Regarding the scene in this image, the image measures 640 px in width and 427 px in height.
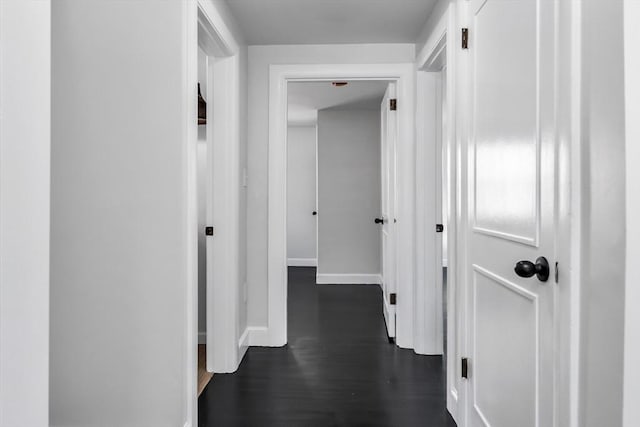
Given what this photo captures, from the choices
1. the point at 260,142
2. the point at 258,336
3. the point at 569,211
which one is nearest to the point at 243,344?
the point at 258,336

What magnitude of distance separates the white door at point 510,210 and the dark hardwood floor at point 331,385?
478mm

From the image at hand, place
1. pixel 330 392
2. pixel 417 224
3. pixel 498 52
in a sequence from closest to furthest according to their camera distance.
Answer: pixel 498 52, pixel 330 392, pixel 417 224

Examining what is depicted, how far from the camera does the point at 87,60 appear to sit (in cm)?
175

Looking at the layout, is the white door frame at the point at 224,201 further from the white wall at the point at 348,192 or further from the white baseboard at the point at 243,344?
the white wall at the point at 348,192

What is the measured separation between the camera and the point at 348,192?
548cm

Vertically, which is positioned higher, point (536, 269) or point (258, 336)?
point (536, 269)

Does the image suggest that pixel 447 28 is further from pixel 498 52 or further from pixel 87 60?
pixel 87 60

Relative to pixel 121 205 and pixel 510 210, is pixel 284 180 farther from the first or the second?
pixel 510 210

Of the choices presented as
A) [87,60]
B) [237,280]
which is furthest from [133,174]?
[237,280]

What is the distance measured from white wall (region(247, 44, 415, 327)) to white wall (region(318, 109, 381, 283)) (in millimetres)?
2322

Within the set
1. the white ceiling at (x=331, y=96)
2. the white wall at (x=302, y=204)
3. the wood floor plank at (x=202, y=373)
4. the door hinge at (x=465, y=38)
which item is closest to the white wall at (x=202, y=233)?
the wood floor plank at (x=202, y=373)

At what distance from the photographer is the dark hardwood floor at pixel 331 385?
2.09 m

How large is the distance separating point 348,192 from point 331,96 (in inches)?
51.2

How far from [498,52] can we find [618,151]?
0.79 metres
